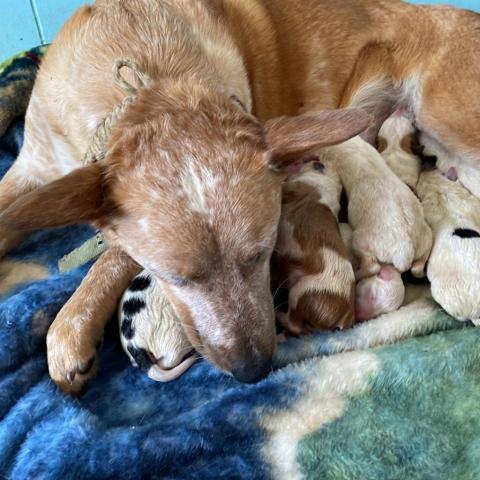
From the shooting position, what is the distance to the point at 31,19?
3.07 metres

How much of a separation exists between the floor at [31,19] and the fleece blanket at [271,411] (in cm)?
177

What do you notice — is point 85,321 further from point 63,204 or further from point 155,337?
point 63,204

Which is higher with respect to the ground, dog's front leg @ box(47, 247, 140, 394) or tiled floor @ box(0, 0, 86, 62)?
tiled floor @ box(0, 0, 86, 62)

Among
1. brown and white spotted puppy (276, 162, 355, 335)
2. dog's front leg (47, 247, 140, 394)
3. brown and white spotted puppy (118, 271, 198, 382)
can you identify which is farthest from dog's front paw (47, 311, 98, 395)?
brown and white spotted puppy (276, 162, 355, 335)

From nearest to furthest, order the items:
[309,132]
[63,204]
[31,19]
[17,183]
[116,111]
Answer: [63,204] < [309,132] < [116,111] < [17,183] < [31,19]

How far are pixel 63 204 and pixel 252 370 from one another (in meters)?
0.61

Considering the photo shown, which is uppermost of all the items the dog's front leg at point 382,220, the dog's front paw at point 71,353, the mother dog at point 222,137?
the mother dog at point 222,137

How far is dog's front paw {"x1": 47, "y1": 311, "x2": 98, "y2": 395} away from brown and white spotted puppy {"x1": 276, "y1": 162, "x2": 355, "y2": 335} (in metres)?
0.56

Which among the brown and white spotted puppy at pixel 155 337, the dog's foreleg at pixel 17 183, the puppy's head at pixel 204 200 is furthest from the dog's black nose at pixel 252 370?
the dog's foreleg at pixel 17 183

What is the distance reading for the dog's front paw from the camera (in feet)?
5.35

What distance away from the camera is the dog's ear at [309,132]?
1.43 m

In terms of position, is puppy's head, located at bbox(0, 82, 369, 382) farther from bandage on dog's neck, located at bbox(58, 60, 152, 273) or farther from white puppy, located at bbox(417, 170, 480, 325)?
white puppy, located at bbox(417, 170, 480, 325)

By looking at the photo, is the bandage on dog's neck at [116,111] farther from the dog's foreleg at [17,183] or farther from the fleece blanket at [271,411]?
the dog's foreleg at [17,183]

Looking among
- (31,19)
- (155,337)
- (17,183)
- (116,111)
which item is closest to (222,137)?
(116,111)
